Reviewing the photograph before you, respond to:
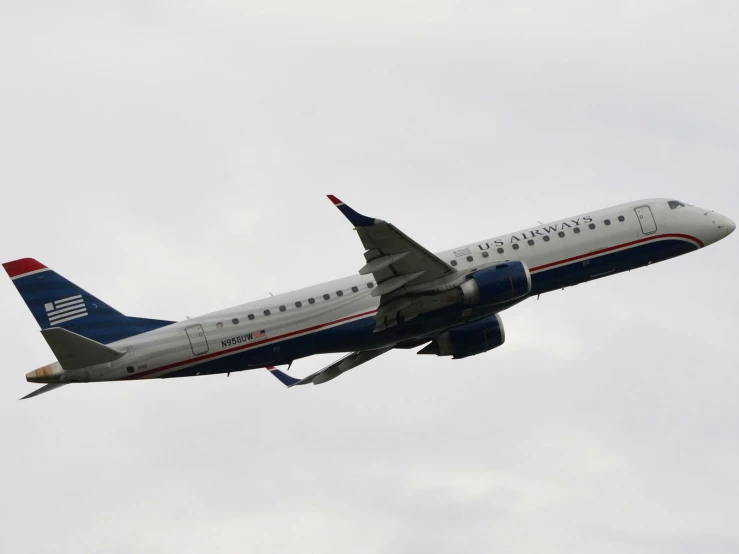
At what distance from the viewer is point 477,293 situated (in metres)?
57.8

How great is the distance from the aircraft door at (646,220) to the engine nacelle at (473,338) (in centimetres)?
877

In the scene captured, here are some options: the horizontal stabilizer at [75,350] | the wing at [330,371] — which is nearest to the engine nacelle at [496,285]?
the wing at [330,371]

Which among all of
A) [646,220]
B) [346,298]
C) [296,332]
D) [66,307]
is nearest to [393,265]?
[346,298]

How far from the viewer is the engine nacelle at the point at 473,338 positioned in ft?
207

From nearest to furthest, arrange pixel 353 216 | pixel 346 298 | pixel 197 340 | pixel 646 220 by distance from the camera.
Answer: pixel 353 216, pixel 197 340, pixel 346 298, pixel 646 220

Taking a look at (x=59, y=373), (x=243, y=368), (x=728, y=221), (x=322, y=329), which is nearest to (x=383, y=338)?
(x=322, y=329)

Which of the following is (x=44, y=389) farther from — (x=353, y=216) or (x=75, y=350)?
(x=353, y=216)

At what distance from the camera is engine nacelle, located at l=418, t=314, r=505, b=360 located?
63.2 metres

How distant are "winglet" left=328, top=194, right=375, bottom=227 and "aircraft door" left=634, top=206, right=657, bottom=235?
1618 centimetres

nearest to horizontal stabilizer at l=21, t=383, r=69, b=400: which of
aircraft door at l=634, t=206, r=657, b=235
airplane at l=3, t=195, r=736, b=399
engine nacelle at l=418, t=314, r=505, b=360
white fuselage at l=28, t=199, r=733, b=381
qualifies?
airplane at l=3, t=195, r=736, b=399

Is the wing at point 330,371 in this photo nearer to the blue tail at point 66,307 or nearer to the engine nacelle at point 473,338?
the engine nacelle at point 473,338

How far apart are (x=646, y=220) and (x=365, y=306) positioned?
15.2 meters

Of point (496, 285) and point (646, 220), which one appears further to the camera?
point (646, 220)

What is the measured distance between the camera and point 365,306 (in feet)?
197
